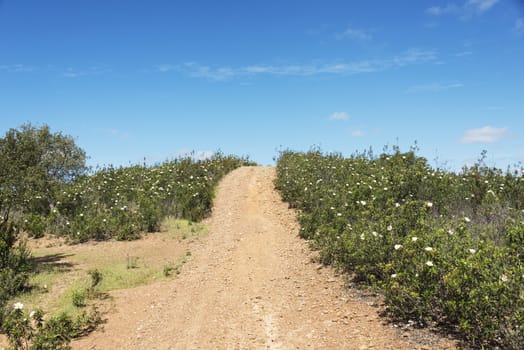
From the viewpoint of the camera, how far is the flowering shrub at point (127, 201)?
1314cm

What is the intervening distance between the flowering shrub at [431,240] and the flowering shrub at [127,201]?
4.03 metres

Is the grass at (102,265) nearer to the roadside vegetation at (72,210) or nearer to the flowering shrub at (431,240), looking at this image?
the roadside vegetation at (72,210)

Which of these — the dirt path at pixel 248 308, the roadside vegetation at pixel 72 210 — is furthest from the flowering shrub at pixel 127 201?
the dirt path at pixel 248 308

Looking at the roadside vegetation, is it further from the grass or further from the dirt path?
the dirt path

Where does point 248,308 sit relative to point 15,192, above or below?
below

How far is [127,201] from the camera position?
1523 centimetres

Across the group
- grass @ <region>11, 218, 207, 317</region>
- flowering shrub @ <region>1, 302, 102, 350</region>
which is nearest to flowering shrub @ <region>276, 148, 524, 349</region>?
grass @ <region>11, 218, 207, 317</region>

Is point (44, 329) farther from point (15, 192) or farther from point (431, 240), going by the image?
point (431, 240)

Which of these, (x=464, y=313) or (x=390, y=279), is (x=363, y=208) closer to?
(x=390, y=279)

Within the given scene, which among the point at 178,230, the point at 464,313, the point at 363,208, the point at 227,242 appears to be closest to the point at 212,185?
the point at 178,230

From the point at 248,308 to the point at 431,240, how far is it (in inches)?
131

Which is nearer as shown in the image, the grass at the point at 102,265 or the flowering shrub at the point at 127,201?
the grass at the point at 102,265

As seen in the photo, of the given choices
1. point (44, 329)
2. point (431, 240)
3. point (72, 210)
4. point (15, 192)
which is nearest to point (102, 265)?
point (15, 192)

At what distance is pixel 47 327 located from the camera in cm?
581
